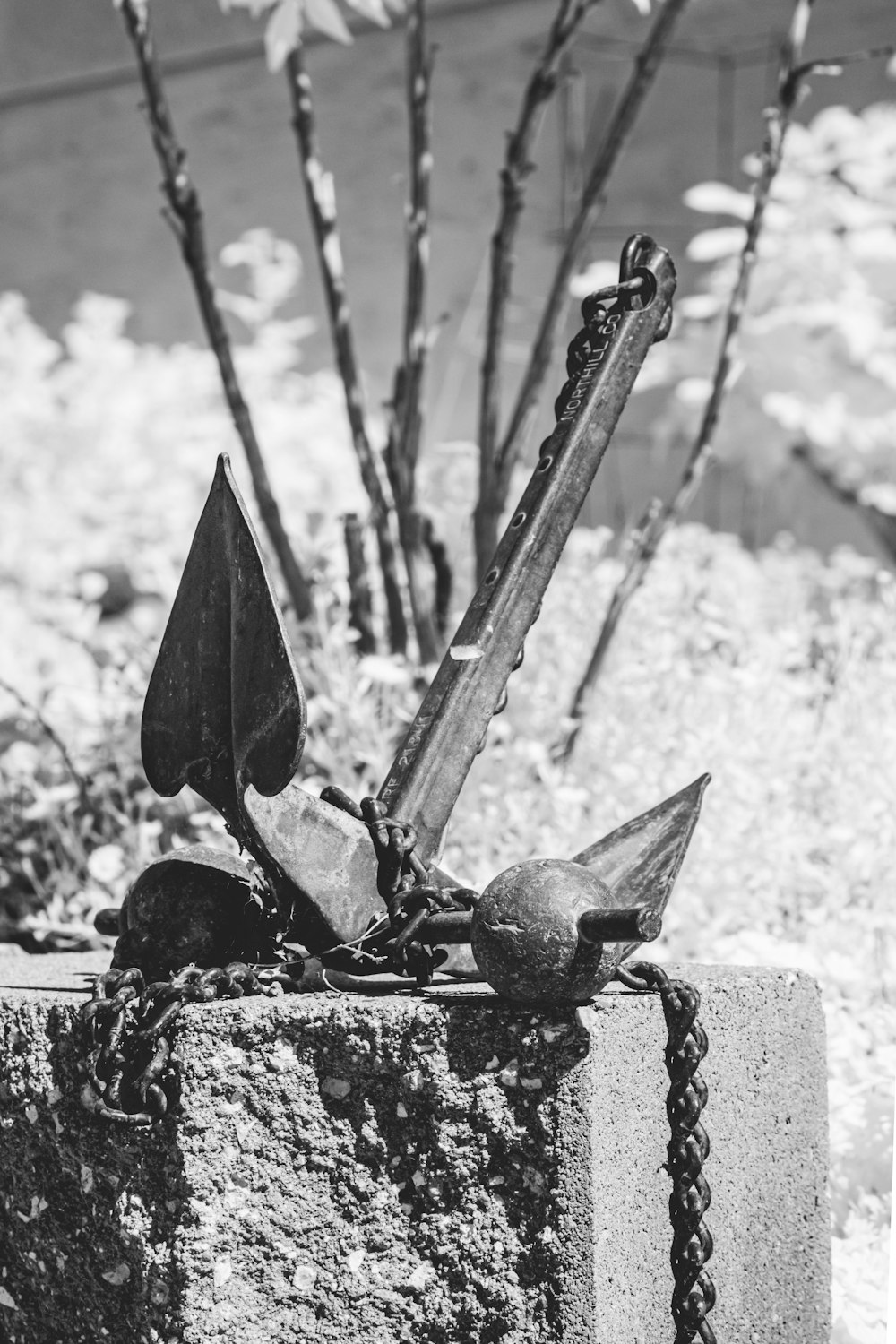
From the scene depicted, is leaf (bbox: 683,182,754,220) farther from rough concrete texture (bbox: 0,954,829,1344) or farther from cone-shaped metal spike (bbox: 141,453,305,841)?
rough concrete texture (bbox: 0,954,829,1344)

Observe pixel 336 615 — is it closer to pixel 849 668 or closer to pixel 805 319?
pixel 849 668

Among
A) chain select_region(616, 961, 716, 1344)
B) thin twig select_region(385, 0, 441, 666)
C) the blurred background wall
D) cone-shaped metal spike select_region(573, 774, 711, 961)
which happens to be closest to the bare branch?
thin twig select_region(385, 0, 441, 666)

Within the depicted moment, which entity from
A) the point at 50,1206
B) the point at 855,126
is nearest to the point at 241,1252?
the point at 50,1206

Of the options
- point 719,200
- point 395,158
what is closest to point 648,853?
point 719,200

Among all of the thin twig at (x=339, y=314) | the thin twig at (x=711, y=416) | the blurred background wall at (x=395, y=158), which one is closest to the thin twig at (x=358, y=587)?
the thin twig at (x=339, y=314)

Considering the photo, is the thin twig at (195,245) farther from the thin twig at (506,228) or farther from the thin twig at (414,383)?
the thin twig at (506,228)

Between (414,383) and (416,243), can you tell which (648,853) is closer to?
(414,383)

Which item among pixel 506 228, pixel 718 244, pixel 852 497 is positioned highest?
pixel 718 244
